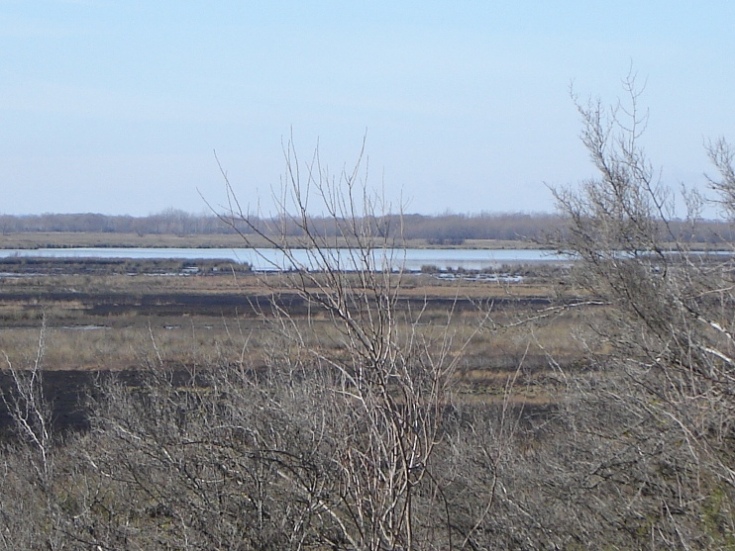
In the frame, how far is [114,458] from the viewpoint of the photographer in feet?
27.7

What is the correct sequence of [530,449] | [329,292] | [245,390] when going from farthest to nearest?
[530,449] < [245,390] < [329,292]

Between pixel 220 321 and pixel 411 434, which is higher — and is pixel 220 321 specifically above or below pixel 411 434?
below

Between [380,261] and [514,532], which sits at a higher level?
[380,261]

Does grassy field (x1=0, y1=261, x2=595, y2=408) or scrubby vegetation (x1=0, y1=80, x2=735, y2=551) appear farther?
grassy field (x1=0, y1=261, x2=595, y2=408)

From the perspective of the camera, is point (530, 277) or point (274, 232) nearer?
point (274, 232)

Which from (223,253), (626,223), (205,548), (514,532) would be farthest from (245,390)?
(223,253)

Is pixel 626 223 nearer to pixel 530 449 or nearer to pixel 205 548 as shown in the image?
pixel 530 449

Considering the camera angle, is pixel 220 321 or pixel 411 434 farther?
pixel 220 321

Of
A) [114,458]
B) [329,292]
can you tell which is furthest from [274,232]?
[114,458]

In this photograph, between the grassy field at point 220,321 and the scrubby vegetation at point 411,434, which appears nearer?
the scrubby vegetation at point 411,434

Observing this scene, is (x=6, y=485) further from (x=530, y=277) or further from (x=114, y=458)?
(x=530, y=277)

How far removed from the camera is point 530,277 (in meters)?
11.5

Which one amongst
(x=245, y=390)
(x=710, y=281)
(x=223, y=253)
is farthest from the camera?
(x=223, y=253)

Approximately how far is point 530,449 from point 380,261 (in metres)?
6.39
